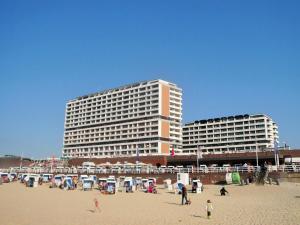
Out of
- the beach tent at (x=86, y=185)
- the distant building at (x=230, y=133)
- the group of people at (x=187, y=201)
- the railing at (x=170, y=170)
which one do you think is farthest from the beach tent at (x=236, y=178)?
the distant building at (x=230, y=133)

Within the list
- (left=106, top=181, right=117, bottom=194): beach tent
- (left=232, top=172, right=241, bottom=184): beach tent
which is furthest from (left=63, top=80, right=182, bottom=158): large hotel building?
(left=106, top=181, right=117, bottom=194): beach tent

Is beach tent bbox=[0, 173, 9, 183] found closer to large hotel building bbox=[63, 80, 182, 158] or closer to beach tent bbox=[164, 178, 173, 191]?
beach tent bbox=[164, 178, 173, 191]

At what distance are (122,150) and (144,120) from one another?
12.0 meters

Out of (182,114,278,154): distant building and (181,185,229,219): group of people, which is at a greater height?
(182,114,278,154): distant building

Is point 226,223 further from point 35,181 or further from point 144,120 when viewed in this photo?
point 144,120

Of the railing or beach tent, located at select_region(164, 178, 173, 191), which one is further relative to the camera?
the railing

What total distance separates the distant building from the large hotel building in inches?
548

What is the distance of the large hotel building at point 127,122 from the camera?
103000 millimetres

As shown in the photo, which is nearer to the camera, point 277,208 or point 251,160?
point 277,208

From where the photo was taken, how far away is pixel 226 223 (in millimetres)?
16047

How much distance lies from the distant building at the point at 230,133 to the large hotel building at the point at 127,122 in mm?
13912

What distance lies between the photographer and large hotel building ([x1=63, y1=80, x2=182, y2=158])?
338 ft

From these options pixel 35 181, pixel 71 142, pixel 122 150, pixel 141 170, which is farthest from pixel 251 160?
pixel 71 142

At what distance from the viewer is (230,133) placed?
119 metres
